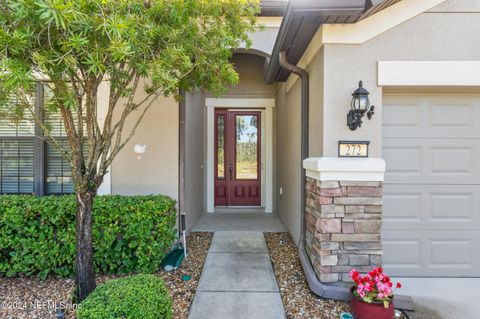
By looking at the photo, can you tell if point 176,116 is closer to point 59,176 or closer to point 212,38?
point 212,38

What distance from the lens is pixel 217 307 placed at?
271cm

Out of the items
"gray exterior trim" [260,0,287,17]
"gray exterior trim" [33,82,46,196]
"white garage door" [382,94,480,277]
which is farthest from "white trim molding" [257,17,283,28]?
"gray exterior trim" [33,82,46,196]

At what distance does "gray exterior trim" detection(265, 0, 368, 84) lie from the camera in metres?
2.44

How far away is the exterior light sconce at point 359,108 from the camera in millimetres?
2734

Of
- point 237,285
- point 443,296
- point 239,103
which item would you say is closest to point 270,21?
point 239,103

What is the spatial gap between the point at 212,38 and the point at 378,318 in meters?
3.09

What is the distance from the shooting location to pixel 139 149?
418 cm

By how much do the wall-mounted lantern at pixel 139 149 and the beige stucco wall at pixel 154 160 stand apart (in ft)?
0.16

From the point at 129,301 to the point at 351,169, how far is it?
2350 millimetres

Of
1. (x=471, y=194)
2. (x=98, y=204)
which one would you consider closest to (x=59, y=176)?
(x=98, y=204)

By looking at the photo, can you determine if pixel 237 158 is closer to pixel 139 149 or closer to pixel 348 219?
pixel 139 149

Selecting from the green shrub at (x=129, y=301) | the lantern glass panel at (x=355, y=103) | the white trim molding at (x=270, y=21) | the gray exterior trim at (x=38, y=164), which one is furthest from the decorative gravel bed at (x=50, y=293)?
the white trim molding at (x=270, y=21)

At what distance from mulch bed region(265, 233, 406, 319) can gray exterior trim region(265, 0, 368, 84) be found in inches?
110

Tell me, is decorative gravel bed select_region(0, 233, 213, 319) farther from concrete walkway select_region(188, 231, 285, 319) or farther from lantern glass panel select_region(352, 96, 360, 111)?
lantern glass panel select_region(352, 96, 360, 111)
